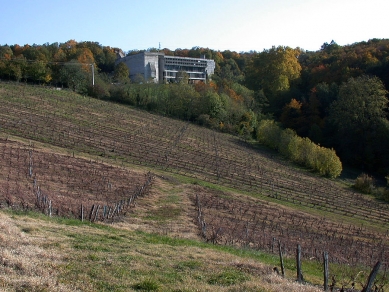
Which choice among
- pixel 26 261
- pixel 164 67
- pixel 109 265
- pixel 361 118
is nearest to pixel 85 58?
pixel 164 67

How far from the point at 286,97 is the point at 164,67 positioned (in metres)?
43.5

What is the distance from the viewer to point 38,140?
147ft

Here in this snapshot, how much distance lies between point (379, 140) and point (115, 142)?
1754 inches

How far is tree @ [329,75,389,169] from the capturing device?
236 ft

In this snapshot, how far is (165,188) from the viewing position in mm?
35719

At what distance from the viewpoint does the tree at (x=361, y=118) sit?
71938 millimetres

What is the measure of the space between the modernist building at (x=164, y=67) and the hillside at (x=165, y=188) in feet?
147

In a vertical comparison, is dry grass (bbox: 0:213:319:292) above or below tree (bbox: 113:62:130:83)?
below

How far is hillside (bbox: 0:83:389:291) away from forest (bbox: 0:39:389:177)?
8.71 metres

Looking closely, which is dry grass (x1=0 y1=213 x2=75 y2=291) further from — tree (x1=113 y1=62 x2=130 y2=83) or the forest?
tree (x1=113 y1=62 x2=130 y2=83)

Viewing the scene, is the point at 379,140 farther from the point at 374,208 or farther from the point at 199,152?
the point at 199,152

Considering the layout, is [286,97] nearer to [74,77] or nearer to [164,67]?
[164,67]

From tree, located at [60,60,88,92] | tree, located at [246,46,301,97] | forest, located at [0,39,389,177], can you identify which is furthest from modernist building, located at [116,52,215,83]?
tree, located at [60,60,88,92]

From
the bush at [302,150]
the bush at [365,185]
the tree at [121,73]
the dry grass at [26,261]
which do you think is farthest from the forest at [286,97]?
the dry grass at [26,261]
